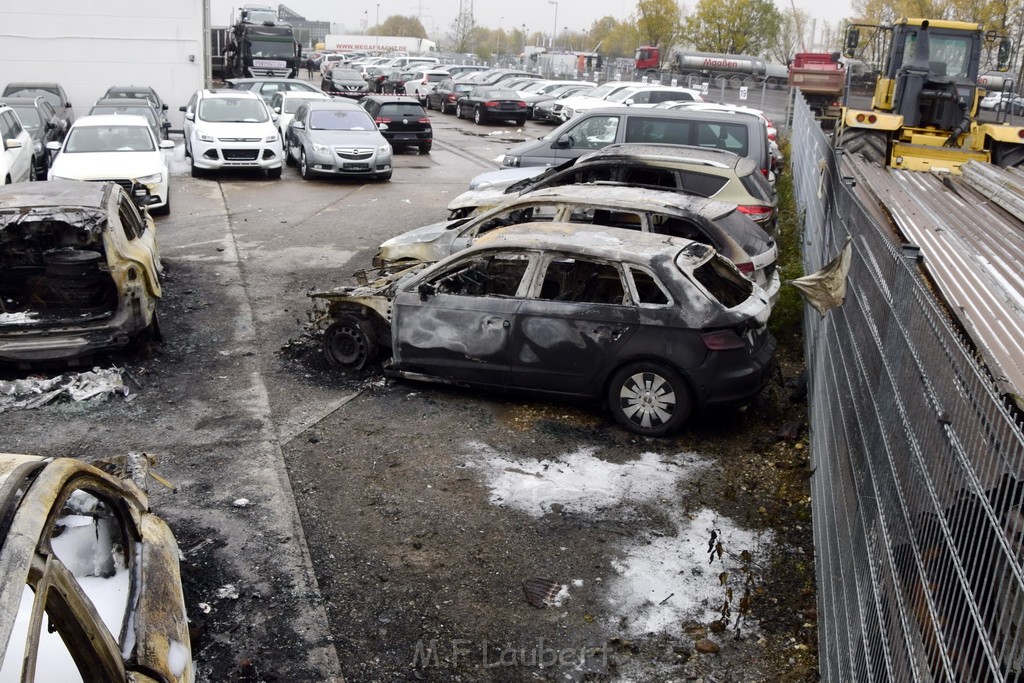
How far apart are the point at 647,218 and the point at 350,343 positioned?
304 centimetres

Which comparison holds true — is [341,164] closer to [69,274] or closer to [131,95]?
[131,95]

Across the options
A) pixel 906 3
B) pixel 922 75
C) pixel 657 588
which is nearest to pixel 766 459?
pixel 657 588

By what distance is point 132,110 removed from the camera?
72.8 feet

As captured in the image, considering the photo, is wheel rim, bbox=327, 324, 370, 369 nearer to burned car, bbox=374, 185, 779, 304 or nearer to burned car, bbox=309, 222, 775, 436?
burned car, bbox=309, 222, 775, 436

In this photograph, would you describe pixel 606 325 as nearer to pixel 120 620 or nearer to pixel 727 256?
pixel 727 256

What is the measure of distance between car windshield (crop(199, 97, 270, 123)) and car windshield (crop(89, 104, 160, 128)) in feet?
4.51

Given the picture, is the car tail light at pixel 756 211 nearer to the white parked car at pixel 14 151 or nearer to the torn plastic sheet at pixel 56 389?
the torn plastic sheet at pixel 56 389

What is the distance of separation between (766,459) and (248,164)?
15.5 meters

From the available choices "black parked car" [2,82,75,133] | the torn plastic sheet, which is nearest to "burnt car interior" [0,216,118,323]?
the torn plastic sheet

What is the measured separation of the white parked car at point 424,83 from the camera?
4347 cm

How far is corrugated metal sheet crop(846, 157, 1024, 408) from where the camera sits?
496cm

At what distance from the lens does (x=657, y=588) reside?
565cm

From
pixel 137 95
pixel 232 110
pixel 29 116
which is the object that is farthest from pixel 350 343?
pixel 137 95

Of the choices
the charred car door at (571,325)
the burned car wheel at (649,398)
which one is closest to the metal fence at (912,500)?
the burned car wheel at (649,398)
